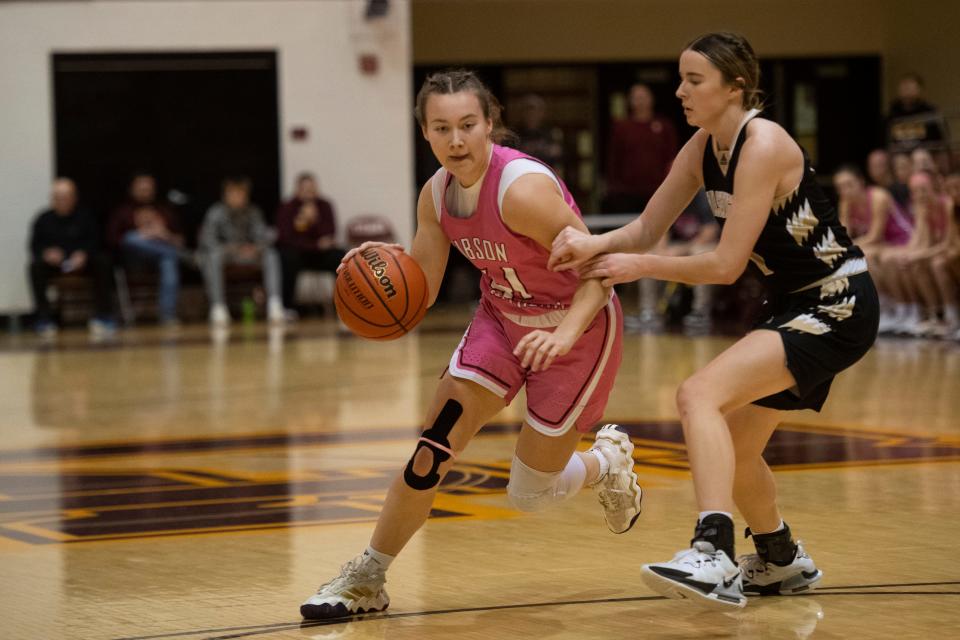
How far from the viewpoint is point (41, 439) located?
7.22 meters

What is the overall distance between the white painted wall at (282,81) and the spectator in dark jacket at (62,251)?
105 centimetres

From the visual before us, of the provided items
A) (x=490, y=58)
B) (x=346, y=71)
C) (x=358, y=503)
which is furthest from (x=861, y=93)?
(x=358, y=503)

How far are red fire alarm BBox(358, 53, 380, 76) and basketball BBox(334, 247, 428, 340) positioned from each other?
12.2 m

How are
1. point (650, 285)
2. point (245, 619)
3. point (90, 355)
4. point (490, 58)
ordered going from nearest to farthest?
point (245, 619)
point (90, 355)
point (650, 285)
point (490, 58)

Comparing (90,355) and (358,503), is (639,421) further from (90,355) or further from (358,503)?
(90,355)

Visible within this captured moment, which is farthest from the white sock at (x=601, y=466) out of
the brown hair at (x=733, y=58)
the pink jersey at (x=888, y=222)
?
the pink jersey at (x=888, y=222)

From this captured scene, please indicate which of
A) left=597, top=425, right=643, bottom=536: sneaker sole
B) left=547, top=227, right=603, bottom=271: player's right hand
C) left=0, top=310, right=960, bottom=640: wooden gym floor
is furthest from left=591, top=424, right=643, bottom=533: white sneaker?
left=547, top=227, right=603, bottom=271: player's right hand

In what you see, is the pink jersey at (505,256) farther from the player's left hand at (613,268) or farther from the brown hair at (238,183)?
the brown hair at (238,183)

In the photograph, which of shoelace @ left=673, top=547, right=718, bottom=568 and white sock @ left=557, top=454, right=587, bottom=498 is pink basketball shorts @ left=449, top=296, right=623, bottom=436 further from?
shoelace @ left=673, top=547, right=718, bottom=568

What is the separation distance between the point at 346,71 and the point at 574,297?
494 inches

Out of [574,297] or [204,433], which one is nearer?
[574,297]

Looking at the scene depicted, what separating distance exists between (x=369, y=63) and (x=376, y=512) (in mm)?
11264

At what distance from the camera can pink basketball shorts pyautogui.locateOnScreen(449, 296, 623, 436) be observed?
3895 mm

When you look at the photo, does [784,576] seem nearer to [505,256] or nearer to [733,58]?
[505,256]
